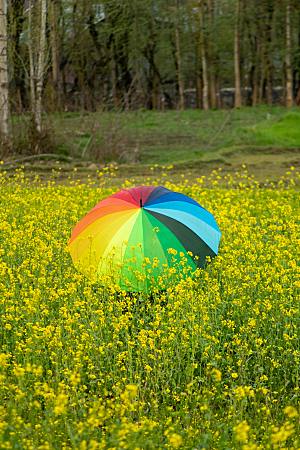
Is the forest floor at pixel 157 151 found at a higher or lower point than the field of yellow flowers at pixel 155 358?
higher

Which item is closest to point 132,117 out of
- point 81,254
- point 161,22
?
point 161,22

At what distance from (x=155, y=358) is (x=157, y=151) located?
1339cm

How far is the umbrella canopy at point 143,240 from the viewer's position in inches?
271

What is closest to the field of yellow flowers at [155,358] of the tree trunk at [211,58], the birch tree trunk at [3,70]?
Result: the birch tree trunk at [3,70]

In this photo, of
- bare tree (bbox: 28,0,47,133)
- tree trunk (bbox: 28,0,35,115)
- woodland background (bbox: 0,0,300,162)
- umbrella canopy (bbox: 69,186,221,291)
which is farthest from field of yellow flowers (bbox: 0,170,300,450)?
woodland background (bbox: 0,0,300,162)

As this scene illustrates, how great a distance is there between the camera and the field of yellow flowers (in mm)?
4496

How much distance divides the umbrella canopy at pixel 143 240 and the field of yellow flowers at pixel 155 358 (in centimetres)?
18

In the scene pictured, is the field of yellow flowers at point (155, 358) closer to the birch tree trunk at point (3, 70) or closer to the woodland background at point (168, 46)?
the birch tree trunk at point (3, 70)

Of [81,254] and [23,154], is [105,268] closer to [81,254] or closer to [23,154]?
[81,254]

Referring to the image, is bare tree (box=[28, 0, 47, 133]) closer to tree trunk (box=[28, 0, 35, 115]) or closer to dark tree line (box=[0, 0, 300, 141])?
tree trunk (box=[28, 0, 35, 115])

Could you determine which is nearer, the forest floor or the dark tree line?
the forest floor

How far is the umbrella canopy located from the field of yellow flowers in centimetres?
18

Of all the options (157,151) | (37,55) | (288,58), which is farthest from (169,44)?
(37,55)

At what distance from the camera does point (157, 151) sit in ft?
61.3
